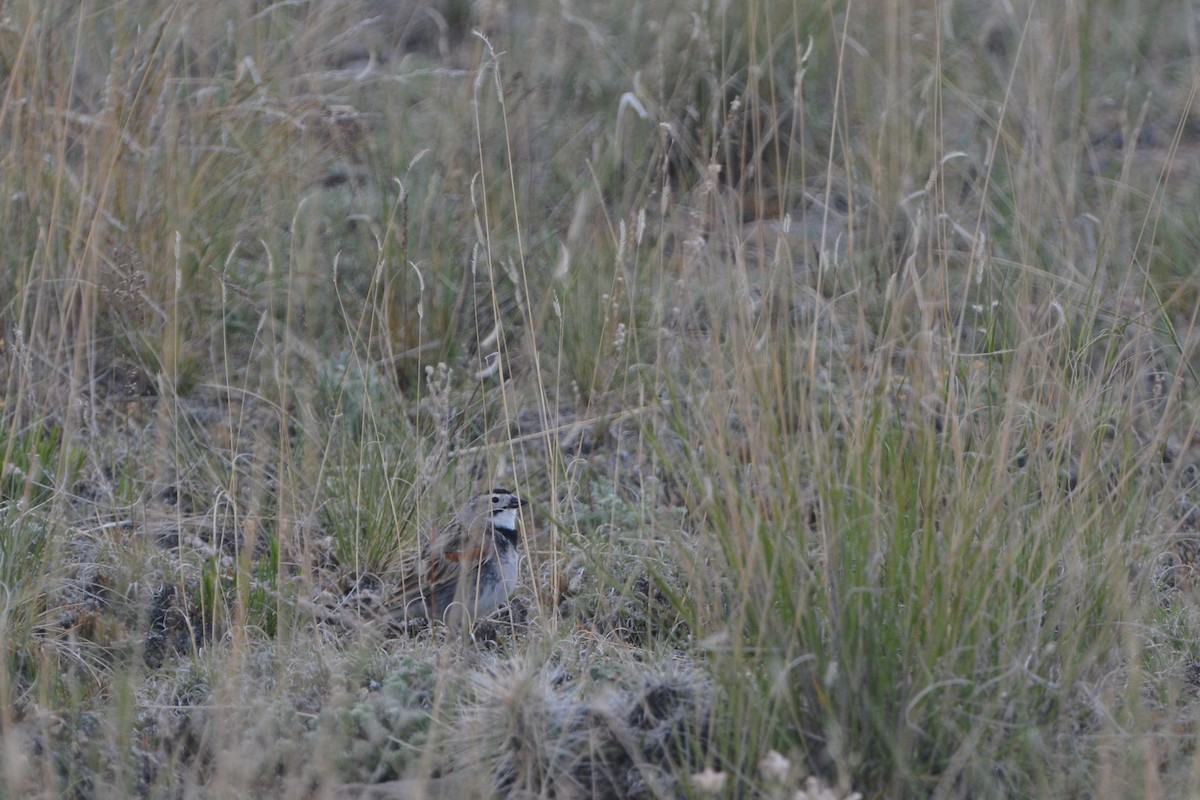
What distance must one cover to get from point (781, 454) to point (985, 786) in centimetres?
70

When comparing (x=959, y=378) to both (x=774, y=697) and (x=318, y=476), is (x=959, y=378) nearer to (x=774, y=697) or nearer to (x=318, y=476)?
(x=774, y=697)

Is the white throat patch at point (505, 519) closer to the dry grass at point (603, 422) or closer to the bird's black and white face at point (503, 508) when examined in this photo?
the bird's black and white face at point (503, 508)

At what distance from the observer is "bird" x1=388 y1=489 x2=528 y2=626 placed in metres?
3.45

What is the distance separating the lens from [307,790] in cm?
250

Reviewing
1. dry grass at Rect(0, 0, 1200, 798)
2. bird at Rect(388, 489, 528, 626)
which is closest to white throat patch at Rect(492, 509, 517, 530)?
bird at Rect(388, 489, 528, 626)

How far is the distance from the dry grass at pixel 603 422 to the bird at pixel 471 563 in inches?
4.0

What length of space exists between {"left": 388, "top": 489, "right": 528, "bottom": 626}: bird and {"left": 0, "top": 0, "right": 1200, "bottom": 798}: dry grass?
0.33 ft

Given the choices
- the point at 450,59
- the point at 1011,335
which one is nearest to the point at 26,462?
the point at 1011,335

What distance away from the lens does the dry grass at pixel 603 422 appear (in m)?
2.46

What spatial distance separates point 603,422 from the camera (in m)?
4.17

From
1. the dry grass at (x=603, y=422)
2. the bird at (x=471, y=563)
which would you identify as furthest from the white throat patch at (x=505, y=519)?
the dry grass at (x=603, y=422)

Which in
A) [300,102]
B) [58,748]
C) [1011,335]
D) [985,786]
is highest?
[300,102]

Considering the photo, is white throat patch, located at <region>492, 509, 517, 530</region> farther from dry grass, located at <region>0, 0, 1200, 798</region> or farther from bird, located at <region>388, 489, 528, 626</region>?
dry grass, located at <region>0, 0, 1200, 798</region>

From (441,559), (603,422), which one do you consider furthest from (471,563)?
(603,422)
